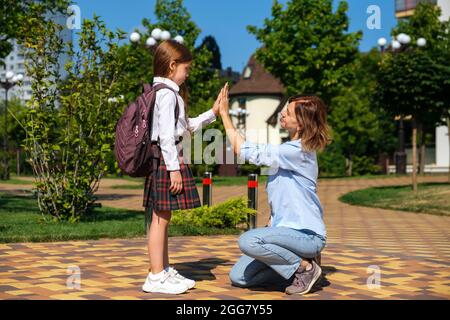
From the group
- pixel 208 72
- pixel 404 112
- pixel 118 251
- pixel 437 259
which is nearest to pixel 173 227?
pixel 118 251

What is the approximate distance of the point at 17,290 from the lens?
5332 millimetres

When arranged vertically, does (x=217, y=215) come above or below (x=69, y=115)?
below

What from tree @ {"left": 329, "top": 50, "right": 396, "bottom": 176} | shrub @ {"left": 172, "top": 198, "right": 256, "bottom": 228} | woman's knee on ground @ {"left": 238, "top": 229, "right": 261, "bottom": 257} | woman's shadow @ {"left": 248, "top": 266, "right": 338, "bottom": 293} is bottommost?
woman's shadow @ {"left": 248, "top": 266, "right": 338, "bottom": 293}

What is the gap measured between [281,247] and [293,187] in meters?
0.44

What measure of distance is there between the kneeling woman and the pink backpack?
0.53m

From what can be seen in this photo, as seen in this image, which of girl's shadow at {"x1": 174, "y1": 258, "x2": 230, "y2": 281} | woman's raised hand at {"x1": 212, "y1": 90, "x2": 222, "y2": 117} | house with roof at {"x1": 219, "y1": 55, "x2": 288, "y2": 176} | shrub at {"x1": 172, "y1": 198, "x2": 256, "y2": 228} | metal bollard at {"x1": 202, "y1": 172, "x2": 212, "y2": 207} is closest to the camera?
woman's raised hand at {"x1": 212, "y1": 90, "x2": 222, "y2": 117}

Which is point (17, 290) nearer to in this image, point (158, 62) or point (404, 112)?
point (158, 62)

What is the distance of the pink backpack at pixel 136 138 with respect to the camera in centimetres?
505

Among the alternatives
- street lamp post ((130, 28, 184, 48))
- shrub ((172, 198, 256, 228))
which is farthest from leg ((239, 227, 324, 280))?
street lamp post ((130, 28, 184, 48))

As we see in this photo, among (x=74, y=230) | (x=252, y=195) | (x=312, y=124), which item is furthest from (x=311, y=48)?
(x=312, y=124)

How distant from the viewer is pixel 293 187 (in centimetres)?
530

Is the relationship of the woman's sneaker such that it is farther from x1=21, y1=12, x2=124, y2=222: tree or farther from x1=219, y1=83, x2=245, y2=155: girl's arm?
x1=21, y1=12, x2=124, y2=222: tree

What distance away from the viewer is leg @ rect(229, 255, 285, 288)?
544 centimetres

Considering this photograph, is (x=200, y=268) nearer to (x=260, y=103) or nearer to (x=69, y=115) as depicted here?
(x=69, y=115)
